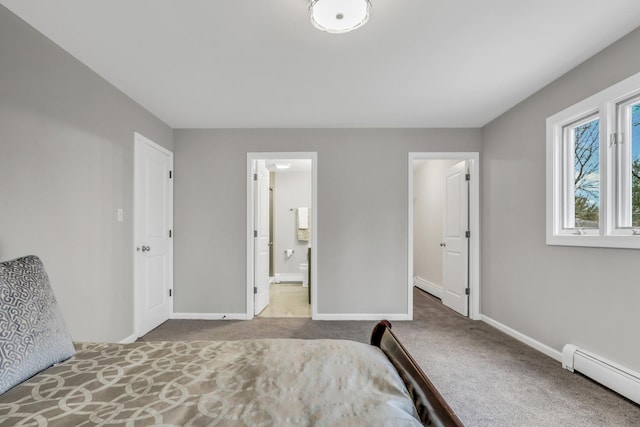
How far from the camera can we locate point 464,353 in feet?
8.58

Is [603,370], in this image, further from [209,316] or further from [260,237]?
[209,316]

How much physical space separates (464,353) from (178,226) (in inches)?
137

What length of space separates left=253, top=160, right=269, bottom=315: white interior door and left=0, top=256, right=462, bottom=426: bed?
8.05 ft

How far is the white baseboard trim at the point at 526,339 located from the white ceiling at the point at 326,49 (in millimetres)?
2374

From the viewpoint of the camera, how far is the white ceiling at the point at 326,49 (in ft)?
5.56

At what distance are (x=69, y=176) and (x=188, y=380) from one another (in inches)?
77.0

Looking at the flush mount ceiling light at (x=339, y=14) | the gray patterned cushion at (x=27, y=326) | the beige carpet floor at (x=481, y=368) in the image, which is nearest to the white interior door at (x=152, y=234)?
the beige carpet floor at (x=481, y=368)

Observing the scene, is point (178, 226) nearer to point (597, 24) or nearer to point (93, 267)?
point (93, 267)

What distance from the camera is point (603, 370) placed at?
6.64 ft

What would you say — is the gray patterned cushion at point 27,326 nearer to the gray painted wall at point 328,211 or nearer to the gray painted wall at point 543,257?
the gray painted wall at point 328,211

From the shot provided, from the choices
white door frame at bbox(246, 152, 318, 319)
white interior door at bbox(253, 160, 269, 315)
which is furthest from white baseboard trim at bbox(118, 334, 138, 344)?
white interior door at bbox(253, 160, 269, 315)

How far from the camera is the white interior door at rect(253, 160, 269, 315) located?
12.3 feet

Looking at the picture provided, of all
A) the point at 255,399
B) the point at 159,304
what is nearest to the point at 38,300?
the point at 255,399

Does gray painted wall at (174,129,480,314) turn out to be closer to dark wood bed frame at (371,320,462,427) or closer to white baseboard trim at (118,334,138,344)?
white baseboard trim at (118,334,138,344)
